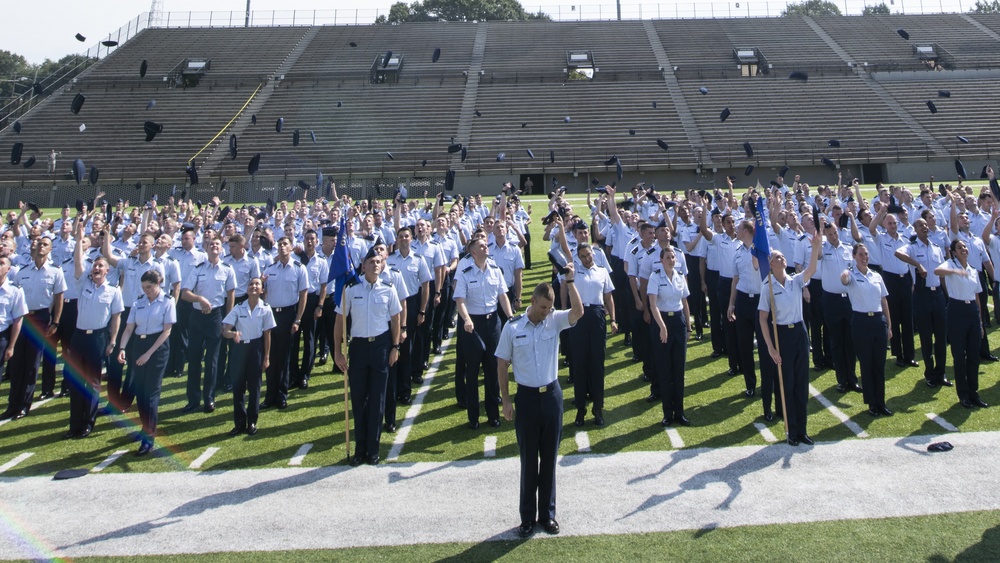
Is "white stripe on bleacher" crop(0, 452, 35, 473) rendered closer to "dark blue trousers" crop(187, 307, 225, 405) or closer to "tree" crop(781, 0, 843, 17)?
"dark blue trousers" crop(187, 307, 225, 405)

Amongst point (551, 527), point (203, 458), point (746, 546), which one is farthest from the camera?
point (203, 458)

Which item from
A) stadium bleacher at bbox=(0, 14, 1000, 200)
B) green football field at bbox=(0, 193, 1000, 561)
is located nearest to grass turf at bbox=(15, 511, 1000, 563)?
green football field at bbox=(0, 193, 1000, 561)

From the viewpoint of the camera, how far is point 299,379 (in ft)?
26.9

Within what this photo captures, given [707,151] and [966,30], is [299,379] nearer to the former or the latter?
[707,151]

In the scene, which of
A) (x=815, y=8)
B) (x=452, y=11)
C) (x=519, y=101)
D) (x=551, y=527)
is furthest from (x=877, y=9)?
(x=551, y=527)

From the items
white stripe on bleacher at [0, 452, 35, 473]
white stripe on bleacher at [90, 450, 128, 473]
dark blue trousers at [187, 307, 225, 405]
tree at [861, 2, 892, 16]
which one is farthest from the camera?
tree at [861, 2, 892, 16]

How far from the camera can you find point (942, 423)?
6.15m

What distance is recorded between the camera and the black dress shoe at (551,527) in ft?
14.6

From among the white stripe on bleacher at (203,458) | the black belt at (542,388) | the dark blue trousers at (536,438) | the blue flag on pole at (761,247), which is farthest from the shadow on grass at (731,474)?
the white stripe on bleacher at (203,458)

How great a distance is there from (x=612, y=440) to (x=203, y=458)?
375cm

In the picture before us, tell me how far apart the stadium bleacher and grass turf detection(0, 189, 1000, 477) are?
84.3 ft

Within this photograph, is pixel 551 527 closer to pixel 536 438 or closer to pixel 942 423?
pixel 536 438

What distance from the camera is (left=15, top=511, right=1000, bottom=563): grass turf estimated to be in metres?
4.08

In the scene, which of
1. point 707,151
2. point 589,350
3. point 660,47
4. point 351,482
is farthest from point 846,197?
point 660,47
